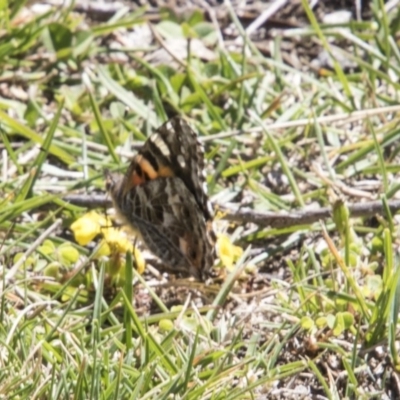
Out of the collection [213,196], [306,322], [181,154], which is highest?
[181,154]

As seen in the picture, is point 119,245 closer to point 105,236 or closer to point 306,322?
point 105,236

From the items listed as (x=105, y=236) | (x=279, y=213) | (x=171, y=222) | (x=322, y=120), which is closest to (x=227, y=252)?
(x=171, y=222)

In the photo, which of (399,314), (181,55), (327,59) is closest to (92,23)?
(181,55)

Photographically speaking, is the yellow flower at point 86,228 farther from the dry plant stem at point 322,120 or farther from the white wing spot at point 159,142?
the dry plant stem at point 322,120

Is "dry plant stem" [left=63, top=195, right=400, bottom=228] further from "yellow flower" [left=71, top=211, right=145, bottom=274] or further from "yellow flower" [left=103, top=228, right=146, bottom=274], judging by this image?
"yellow flower" [left=103, top=228, right=146, bottom=274]

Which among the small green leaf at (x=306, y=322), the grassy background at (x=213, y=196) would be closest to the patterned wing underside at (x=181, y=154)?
the grassy background at (x=213, y=196)
